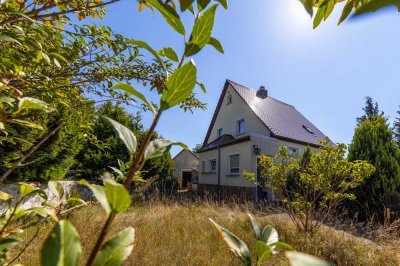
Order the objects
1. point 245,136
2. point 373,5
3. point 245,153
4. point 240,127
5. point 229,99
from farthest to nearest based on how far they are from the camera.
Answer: point 229,99
point 240,127
point 245,136
point 245,153
point 373,5

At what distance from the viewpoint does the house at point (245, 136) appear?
13.3 metres

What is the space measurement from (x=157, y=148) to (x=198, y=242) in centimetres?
424

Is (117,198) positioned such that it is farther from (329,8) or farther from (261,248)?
(329,8)

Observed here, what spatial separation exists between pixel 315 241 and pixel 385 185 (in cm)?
510

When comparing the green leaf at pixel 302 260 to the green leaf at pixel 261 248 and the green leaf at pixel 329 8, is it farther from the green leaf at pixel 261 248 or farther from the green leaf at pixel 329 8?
the green leaf at pixel 329 8

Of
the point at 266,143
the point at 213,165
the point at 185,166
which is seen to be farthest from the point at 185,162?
the point at 266,143

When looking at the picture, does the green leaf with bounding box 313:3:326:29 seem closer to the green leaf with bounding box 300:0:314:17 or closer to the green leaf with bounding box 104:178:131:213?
the green leaf with bounding box 300:0:314:17

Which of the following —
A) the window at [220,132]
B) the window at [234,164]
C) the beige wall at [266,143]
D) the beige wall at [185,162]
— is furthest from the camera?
the beige wall at [185,162]

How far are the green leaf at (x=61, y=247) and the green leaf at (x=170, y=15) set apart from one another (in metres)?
0.35

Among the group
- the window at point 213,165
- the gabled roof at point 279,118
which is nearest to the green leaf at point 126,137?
the gabled roof at point 279,118

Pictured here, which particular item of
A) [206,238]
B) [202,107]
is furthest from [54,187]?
[206,238]

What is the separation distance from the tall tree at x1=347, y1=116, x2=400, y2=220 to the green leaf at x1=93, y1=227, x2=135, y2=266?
28.9 ft

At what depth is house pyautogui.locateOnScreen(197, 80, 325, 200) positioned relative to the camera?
43.8 feet

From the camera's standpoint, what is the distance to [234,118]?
56.6 ft
